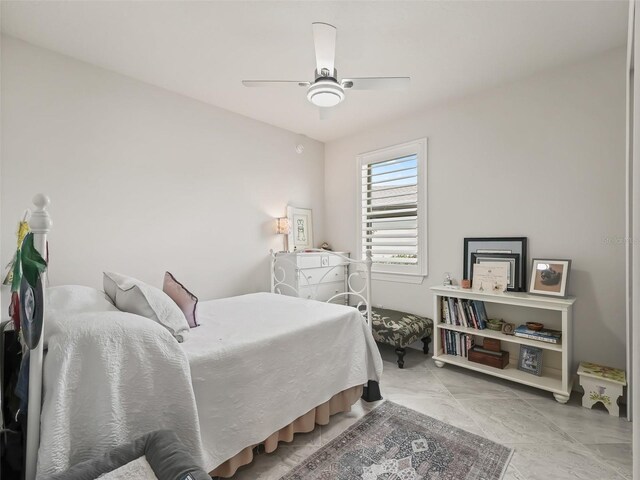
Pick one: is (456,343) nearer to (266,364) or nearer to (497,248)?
(497,248)

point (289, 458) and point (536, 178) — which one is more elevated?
point (536, 178)

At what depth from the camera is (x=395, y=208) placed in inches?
150

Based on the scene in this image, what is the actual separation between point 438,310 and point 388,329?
55 centimetres

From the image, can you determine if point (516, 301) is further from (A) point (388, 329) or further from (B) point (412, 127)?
(B) point (412, 127)

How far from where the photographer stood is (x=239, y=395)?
154cm

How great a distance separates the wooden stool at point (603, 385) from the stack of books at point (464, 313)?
2.55ft

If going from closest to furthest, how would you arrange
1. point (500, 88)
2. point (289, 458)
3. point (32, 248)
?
point (32, 248), point (289, 458), point (500, 88)

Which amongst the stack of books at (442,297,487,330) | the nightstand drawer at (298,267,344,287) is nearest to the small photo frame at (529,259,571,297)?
the stack of books at (442,297,487,330)

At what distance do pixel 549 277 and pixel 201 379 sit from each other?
9.22 feet

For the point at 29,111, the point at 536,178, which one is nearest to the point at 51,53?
the point at 29,111

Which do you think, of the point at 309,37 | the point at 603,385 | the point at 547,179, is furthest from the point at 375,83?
the point at 603,385

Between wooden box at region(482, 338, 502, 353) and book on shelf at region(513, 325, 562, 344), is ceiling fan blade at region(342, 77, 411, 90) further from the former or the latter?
wooden box at region(482, 338, 502, 353)

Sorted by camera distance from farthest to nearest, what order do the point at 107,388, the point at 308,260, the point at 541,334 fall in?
the point at 308,260 → the point at 541,334 → the point at 107,388

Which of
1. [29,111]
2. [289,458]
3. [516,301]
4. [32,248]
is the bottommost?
[289,458]
